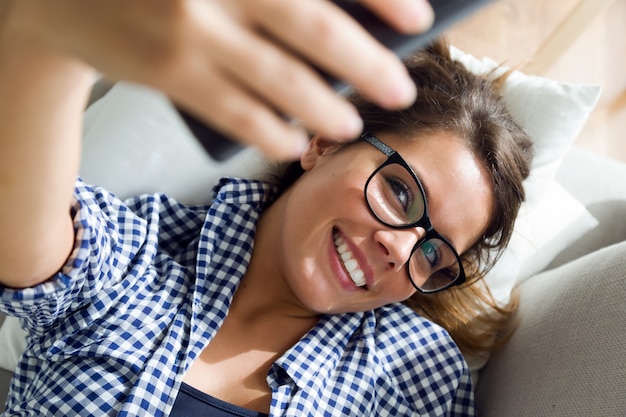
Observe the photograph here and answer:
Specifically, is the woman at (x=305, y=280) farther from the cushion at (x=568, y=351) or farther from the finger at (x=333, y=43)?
the finger at (x=333, y=43)

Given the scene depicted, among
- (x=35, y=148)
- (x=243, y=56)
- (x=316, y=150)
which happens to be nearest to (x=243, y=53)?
(x=243, y=56)

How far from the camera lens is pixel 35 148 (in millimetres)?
466

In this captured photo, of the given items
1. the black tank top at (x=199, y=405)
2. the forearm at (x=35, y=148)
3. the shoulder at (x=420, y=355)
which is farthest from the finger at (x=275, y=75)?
the shoulder at (x=420, y=355)

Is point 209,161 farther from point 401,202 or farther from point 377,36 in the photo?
point 377,36

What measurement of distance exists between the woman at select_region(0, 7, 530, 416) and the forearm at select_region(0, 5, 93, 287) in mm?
110

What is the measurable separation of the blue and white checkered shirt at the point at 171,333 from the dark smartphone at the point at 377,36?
408mm

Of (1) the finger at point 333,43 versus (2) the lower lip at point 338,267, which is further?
(2) the lower lip at point 338,267

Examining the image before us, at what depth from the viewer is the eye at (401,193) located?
0.93 meters

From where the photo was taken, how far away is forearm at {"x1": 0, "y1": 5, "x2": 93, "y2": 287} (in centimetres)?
38

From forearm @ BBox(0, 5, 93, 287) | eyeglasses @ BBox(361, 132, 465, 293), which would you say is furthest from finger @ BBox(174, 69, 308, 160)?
eyeglasses @ BBox(361, 132, 465, 293)

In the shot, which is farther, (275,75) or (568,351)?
(568,351)

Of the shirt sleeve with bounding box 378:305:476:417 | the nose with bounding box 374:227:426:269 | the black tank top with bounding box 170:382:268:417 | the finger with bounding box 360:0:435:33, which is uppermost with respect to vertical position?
the finger with bounding box 360:0:435:33

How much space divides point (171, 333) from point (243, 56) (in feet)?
2.38

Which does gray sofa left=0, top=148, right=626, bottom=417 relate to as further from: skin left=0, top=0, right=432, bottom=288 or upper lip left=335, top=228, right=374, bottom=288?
skin left=0, top=0, right=432, bottom=288
